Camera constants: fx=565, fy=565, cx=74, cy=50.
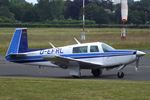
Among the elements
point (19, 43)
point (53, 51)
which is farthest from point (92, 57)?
point (19, 43)

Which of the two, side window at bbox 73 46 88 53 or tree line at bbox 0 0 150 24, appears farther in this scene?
tree line at bbox 0 0 150 24

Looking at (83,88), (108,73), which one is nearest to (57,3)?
(108,73)

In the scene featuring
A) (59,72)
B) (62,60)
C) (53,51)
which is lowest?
(59,72)

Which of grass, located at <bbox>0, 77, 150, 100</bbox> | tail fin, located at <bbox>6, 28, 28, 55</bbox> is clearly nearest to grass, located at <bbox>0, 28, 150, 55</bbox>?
tail fin, located at <bbox>6, 28, 28, 55</bbox>

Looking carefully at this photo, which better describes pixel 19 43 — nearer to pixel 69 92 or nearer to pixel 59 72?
pixel 59 72

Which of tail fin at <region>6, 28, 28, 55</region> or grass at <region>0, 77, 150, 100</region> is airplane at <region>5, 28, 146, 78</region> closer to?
tail fin at <region>6, 28, 28, 55</region>

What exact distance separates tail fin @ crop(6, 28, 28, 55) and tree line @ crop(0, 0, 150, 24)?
316ft

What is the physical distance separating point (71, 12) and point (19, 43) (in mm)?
127678

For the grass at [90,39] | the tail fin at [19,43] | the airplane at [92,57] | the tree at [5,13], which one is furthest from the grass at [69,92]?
the tree at [5,13]

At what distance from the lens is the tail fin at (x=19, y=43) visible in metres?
26.8

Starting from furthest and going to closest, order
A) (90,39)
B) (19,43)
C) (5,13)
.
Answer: (5,13), (90,39), (19,43)

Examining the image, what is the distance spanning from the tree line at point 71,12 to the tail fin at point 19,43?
316ft

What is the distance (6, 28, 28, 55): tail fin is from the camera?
26781 mm

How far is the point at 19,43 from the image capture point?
88.5ft
